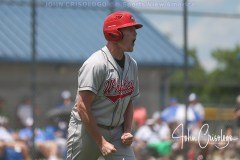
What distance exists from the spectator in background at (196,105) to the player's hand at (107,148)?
4.76m

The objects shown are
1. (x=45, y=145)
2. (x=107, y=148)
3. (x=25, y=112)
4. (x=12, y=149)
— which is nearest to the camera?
(x=107, y=148)

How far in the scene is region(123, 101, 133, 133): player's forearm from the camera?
6418 millimetres

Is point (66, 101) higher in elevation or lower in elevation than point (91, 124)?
lower

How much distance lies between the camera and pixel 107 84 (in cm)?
622

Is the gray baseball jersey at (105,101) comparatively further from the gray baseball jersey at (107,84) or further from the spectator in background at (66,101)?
the spectator in background at (66,101)

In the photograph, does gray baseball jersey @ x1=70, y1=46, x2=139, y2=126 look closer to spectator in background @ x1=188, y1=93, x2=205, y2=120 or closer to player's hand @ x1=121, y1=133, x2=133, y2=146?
player's hand @ x1=121, y1=133, x2=133, y2=146

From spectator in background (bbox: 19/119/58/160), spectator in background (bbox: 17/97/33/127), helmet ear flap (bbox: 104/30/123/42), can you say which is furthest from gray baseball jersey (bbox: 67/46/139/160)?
spectator in background (bbox: 17/97/33/127)

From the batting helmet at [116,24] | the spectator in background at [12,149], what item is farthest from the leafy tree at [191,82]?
the batting helmet at [116,24]

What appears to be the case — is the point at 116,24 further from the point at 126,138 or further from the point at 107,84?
the point at 126,138

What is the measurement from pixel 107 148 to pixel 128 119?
1.54 ft

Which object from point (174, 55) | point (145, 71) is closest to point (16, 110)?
point (145, 71)

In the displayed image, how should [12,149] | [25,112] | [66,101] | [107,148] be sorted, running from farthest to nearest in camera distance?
[66,101] < [25,112] < [12,149] < [107,148]

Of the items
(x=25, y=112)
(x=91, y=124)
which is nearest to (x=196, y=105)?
(x=25, y=112)

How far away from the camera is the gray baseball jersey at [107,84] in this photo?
20.2 feet
